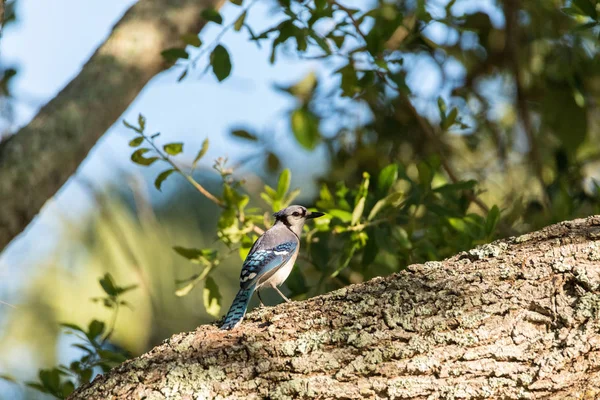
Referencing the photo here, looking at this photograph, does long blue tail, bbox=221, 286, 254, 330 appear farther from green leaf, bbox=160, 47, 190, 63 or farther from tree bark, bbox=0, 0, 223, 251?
tree bark, bbox=0, 0, 223, 251

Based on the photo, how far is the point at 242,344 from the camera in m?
2.28

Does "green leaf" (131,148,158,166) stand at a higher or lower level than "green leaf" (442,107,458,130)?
higher

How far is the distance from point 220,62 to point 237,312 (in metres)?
1.37

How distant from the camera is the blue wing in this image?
3.28 m

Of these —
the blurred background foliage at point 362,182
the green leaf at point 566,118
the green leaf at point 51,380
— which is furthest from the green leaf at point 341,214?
the green leaf at point 566,118

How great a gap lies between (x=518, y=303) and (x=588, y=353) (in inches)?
9.7

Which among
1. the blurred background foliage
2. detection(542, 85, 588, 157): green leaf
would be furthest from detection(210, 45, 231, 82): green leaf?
detection(542, 85, 588, 157): green leaf

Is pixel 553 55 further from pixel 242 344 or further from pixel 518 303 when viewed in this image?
pixel 242 344

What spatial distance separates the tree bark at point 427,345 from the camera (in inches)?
83.3

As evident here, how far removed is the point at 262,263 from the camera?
3.35m

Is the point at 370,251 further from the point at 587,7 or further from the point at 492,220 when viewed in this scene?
the point at 587,7

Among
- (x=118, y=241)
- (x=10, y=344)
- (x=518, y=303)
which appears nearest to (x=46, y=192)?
(x=118, y=241)

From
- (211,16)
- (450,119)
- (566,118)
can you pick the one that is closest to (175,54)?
(211,16)

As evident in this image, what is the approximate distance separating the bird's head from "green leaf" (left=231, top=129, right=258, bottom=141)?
2.60 ft
